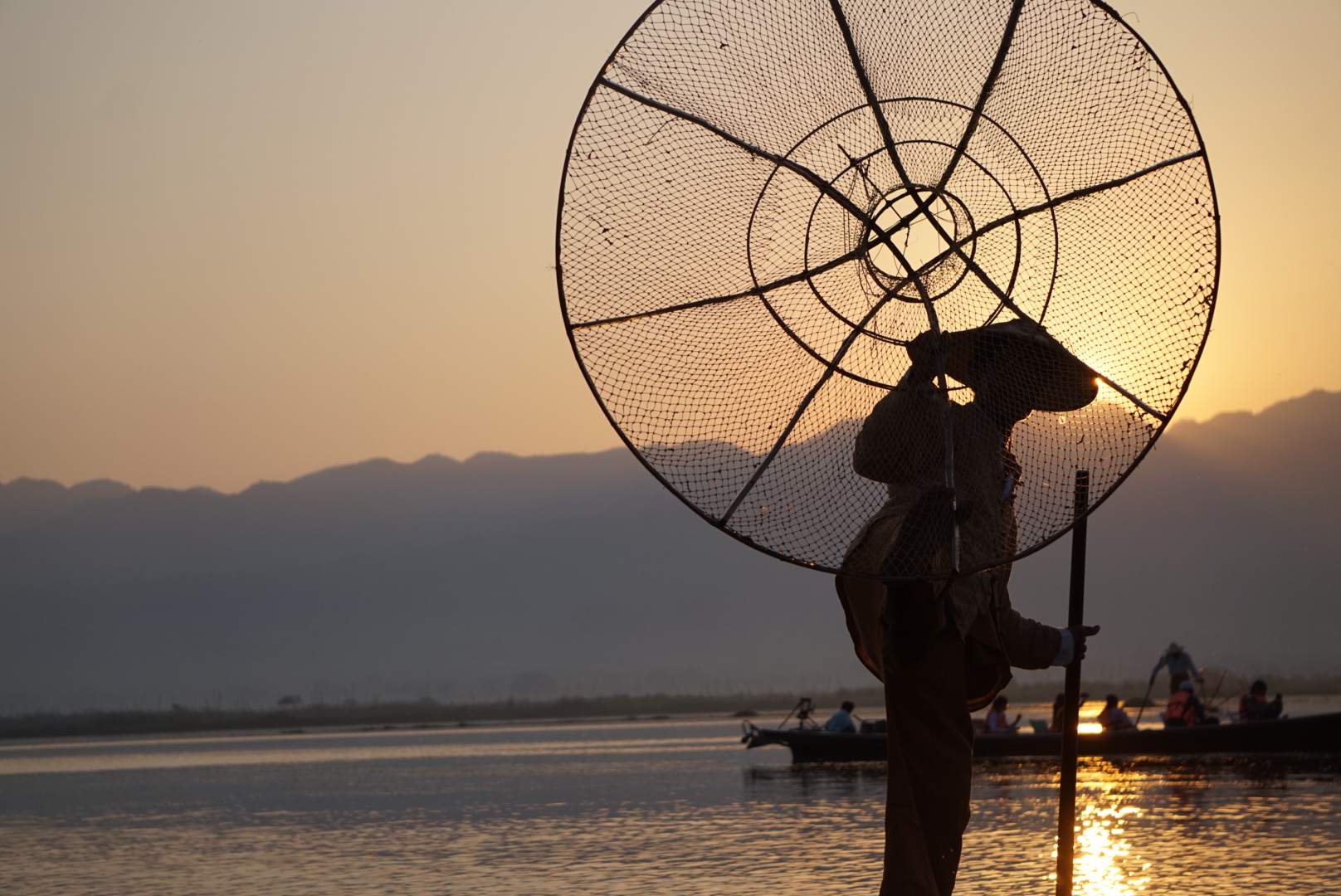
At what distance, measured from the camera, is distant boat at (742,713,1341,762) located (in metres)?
22.6

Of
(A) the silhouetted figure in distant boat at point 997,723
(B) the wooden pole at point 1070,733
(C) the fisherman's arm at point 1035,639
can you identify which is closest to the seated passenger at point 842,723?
(A) the silhouetted figure in distant boat at point 997,723

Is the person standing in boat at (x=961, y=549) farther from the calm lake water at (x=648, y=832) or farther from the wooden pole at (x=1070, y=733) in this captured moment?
the calm lake water at (x=648, y=832)

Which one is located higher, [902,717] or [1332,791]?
[902,717]

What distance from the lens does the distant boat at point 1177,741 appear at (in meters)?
22.6

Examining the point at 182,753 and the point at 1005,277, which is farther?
the point at 182,753

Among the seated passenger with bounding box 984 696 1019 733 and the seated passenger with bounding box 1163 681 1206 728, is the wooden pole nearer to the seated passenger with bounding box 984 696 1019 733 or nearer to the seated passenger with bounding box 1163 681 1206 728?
the seated passenger with bounding box 1163 681 1206 728

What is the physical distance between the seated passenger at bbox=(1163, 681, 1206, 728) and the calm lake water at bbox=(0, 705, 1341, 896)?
0.82m

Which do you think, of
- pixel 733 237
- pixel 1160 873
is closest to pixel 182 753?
pixel 1160 873

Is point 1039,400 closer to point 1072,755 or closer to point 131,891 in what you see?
point 1072,755

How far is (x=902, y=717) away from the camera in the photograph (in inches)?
181

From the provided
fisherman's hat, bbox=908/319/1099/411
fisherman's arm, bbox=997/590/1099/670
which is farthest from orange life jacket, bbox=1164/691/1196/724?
fisherman's hat, bbox=908/319/1099/411

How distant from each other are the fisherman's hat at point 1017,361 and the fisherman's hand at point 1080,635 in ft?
2.51

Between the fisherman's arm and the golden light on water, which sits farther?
the golden light on water

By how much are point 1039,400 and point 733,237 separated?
1162 mm
